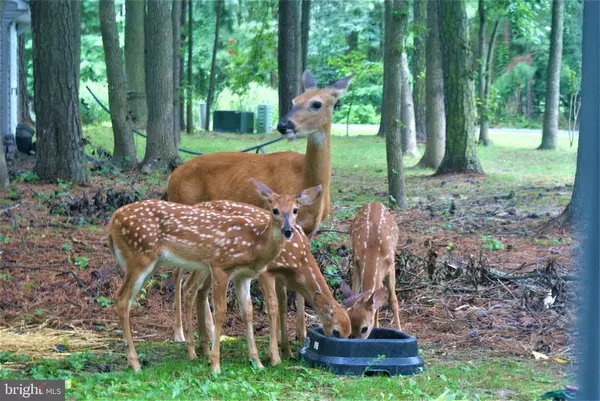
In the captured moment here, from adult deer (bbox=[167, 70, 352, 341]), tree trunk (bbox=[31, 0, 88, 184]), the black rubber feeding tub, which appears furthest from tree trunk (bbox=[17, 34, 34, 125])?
the black rubber feeding tub

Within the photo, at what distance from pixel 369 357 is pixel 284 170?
231 cm

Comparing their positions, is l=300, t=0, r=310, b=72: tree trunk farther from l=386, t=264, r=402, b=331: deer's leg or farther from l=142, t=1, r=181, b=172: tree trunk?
l=386, t=264, r=402, b=331: deer's leg

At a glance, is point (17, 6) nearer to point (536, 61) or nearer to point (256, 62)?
point (256, 62)

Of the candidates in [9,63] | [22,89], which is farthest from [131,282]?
[22,89]

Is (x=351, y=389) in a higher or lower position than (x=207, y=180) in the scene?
lower

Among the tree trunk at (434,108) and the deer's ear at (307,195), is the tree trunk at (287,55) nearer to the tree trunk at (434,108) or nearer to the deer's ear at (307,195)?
the tree trunk at (434,108)

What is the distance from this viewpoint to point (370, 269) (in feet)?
23.0

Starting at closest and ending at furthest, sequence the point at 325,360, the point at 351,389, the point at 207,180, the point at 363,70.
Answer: the point at 351,389
the point at 325,360
the point at 207,180
the point at 363,70

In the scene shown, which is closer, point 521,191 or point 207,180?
point 207,180

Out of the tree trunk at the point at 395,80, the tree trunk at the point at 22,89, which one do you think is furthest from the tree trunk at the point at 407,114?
the tree trunk at the point at 22,89

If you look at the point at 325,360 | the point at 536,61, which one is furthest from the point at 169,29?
the point at 536,61

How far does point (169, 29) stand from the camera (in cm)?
1705

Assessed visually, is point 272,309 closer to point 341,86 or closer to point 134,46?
point 341,86

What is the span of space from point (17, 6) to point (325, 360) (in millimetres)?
15889
